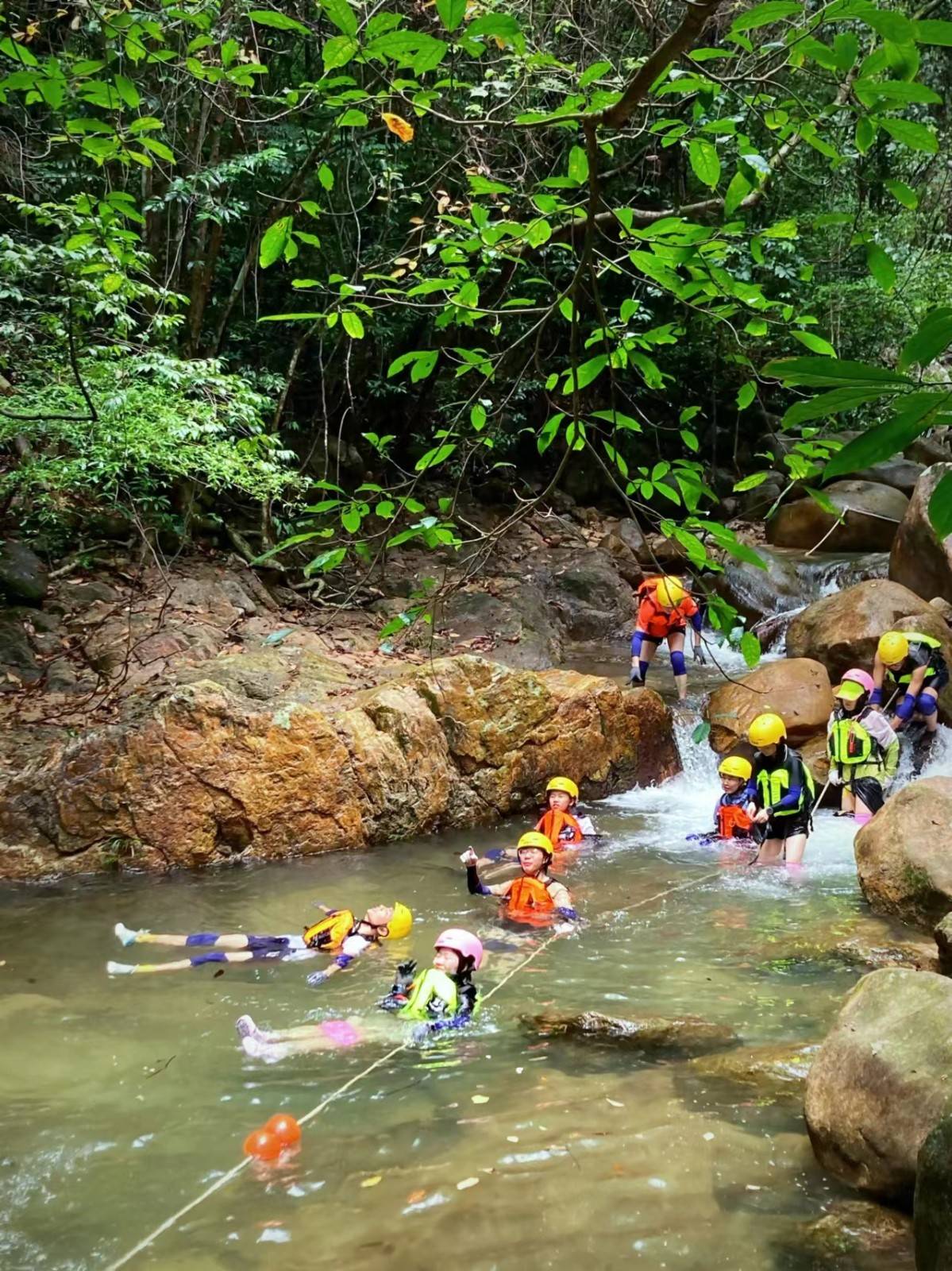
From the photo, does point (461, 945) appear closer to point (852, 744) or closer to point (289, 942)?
point (289, 942)

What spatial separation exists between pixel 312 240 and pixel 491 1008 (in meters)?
4.03

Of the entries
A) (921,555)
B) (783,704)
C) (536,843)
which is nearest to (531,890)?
(536,843)

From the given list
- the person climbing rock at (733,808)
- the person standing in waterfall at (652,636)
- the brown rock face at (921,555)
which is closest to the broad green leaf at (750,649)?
the person climbing rock at (733,808)

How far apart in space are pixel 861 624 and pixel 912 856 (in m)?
5.14

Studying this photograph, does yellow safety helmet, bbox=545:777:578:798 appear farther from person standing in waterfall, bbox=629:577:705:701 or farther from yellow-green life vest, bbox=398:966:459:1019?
yellow-green life vest, bbox=398:966:459:1019

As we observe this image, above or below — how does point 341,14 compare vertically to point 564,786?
above

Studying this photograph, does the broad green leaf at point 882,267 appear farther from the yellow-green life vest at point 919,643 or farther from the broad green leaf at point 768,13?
the yellow-green life vest at point 919,643

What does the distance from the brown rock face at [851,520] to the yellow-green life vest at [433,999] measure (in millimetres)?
11853

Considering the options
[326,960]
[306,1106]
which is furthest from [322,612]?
[306,1106]

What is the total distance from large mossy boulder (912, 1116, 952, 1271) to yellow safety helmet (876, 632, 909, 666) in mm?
7450

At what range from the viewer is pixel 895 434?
0.98 metres

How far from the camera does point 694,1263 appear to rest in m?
2.72

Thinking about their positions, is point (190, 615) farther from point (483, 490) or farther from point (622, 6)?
point (622, 6)

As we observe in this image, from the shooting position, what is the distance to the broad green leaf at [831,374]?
36.4 inches
